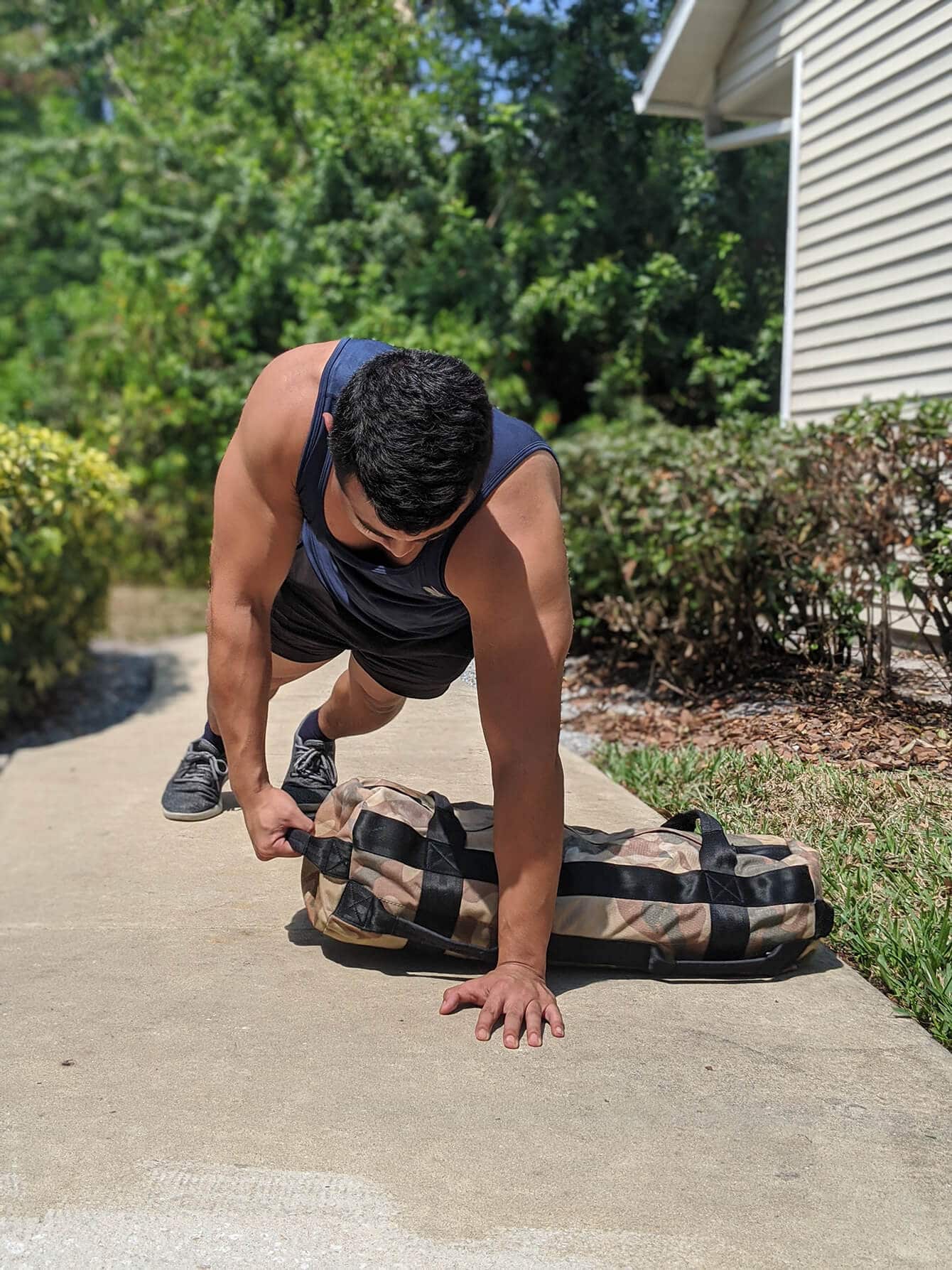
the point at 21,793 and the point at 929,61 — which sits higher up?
the point at 929,61

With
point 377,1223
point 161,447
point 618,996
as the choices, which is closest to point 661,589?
point 618,996

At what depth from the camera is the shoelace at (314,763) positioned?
12.1ft

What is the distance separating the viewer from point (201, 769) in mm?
3922

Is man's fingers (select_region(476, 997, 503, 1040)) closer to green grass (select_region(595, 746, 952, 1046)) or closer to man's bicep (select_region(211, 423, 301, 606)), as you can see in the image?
green grass (select_region(595, 746, 952, 1046))

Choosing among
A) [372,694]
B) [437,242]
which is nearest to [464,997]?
[372,694]

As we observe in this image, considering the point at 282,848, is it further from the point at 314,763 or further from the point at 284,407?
the point at 314,763

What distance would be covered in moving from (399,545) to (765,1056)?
1.19 m

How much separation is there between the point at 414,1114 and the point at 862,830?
1.71m

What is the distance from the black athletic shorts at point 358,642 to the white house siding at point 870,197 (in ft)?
13.1

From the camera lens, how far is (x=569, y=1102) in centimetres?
218

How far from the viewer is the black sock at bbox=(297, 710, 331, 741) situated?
148 inches

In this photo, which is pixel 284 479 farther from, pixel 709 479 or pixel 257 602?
pixel 709 479

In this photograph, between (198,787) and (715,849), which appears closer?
(715,849)

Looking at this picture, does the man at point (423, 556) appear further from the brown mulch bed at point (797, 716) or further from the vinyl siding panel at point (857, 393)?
the vinyl siding panel at point (857, 393)
